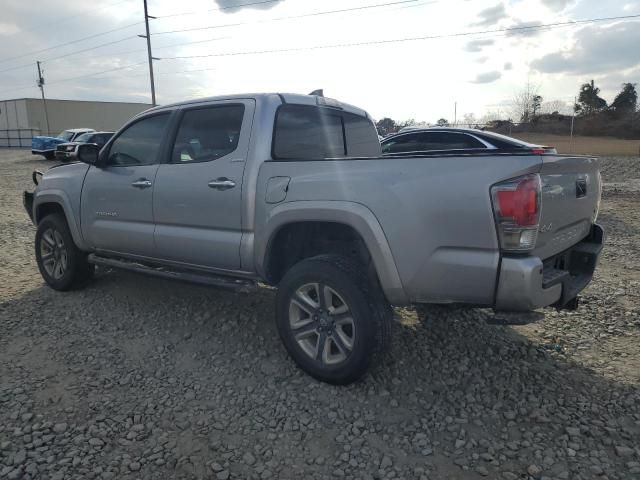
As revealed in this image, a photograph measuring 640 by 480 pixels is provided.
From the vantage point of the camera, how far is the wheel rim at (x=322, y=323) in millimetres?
3260

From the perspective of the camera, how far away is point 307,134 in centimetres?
407

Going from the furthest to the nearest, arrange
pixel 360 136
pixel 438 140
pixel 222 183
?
pixel 438 140
pixel 360 136
pixel 222 183

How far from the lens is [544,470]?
256 cm

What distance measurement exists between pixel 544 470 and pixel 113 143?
441 cm

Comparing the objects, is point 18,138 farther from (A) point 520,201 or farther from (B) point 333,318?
A: (A) point 520,201

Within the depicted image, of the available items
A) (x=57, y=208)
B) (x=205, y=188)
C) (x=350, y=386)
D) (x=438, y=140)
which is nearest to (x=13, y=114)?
(x=438, y=140)

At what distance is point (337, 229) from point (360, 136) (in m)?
1.55

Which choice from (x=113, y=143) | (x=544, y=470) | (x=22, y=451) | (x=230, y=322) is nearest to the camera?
(x=544, y=470)

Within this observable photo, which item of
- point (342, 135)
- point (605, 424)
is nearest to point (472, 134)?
point (342, 135)

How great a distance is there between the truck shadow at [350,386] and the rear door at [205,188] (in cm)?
71

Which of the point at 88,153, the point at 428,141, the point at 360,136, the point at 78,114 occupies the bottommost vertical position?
the point at 428,141

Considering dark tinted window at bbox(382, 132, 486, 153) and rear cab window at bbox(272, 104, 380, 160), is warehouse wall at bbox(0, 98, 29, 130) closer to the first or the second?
dark tinted window at bbox(382, 132, 486, 153)

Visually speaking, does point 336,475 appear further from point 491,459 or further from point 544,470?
point 544,470

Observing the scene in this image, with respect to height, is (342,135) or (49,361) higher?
(342,135)
